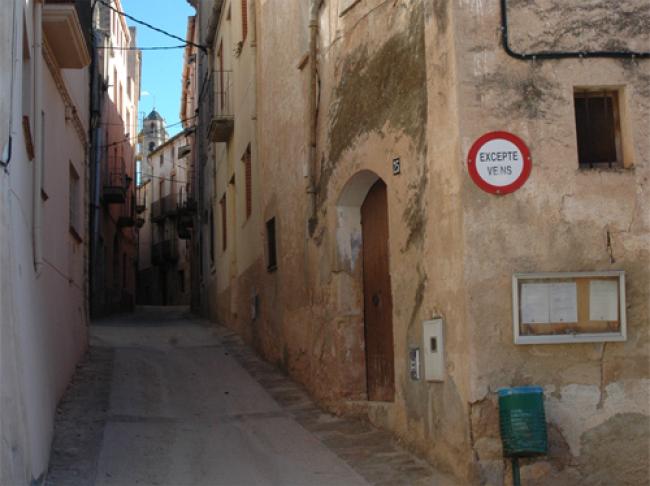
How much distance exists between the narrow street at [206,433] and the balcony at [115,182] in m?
13.1

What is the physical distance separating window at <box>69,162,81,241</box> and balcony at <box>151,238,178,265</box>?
106 ft

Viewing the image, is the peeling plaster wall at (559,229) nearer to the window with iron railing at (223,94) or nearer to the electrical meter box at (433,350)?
the electrical meter box at (433,350)

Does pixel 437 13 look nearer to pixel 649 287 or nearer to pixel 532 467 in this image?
pixel 649 287

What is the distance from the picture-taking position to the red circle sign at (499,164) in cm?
696

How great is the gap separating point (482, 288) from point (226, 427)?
3993 millimetres

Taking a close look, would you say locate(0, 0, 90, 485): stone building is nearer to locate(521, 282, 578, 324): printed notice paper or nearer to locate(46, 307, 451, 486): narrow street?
locate(46, 307, 451, 486): narrow street

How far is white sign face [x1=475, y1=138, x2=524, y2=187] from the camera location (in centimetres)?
695

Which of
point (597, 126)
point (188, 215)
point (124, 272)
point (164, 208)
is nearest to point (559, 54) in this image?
point (597, 126)

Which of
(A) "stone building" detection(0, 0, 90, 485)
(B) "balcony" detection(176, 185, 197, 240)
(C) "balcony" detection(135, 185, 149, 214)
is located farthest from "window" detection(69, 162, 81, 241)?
(C) "balcony" detection(135, 185, 149, 214)

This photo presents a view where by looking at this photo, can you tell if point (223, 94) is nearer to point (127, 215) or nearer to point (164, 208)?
point (127, 215)

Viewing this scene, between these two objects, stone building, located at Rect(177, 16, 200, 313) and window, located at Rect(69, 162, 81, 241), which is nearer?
window, located at Rect(69, 162, 81, 241)

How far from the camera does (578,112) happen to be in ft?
24.0

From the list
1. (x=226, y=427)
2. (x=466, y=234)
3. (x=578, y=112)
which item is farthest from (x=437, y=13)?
(x=226, y=427)

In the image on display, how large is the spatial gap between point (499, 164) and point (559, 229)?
0.71 metres
